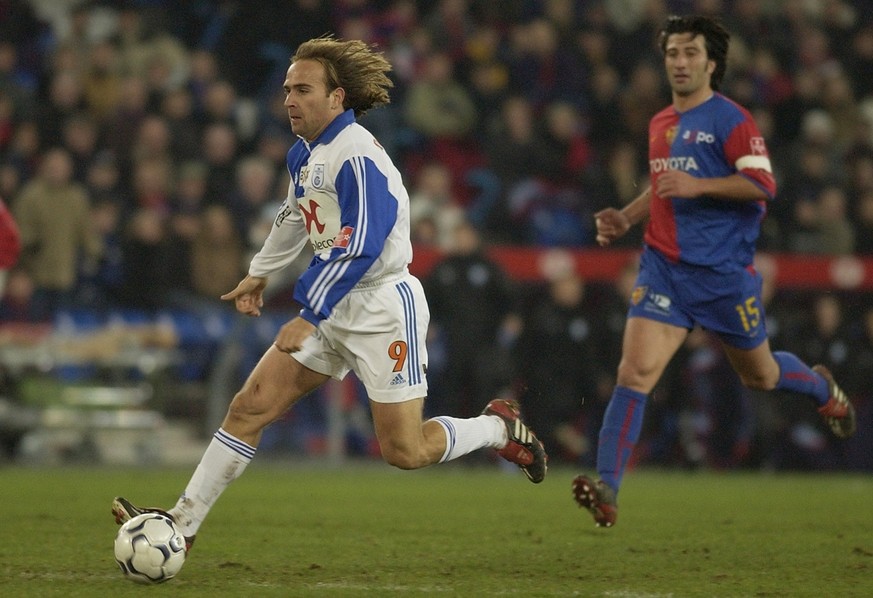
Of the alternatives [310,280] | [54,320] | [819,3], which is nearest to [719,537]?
[310,280]

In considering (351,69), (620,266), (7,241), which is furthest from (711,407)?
(351,69)

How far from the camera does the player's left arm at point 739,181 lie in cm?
674

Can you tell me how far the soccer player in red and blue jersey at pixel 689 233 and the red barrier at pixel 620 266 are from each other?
634cm

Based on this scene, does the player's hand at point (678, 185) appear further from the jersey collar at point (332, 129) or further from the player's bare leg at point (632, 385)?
the jersey collar at point (332, 129)

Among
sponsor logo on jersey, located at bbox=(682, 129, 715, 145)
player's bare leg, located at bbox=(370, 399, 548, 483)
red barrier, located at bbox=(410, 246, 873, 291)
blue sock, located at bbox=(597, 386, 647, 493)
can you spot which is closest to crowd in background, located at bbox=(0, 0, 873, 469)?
red barrier, located at bbox=(410, 246, 873, 291)

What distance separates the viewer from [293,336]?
5.37 meters

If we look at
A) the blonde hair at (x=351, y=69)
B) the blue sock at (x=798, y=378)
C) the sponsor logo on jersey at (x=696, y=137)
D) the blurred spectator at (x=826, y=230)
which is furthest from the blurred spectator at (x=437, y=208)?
the blonde hair at (x=351, y=69)

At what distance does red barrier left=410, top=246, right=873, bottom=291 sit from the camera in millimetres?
13664

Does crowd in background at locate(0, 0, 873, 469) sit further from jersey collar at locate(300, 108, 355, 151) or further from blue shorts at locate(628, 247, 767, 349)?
jersey collar at locate(300, 108, 355, 151)

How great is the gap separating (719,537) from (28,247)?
25.8 ft

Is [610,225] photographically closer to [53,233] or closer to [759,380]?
[759,380]

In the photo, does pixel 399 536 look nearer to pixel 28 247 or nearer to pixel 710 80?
pixel 710 80

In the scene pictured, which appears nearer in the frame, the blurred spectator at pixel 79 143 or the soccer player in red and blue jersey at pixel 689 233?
the soccer player in red and blue jersey at pixel 689 233

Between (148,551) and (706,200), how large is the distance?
315 cm
